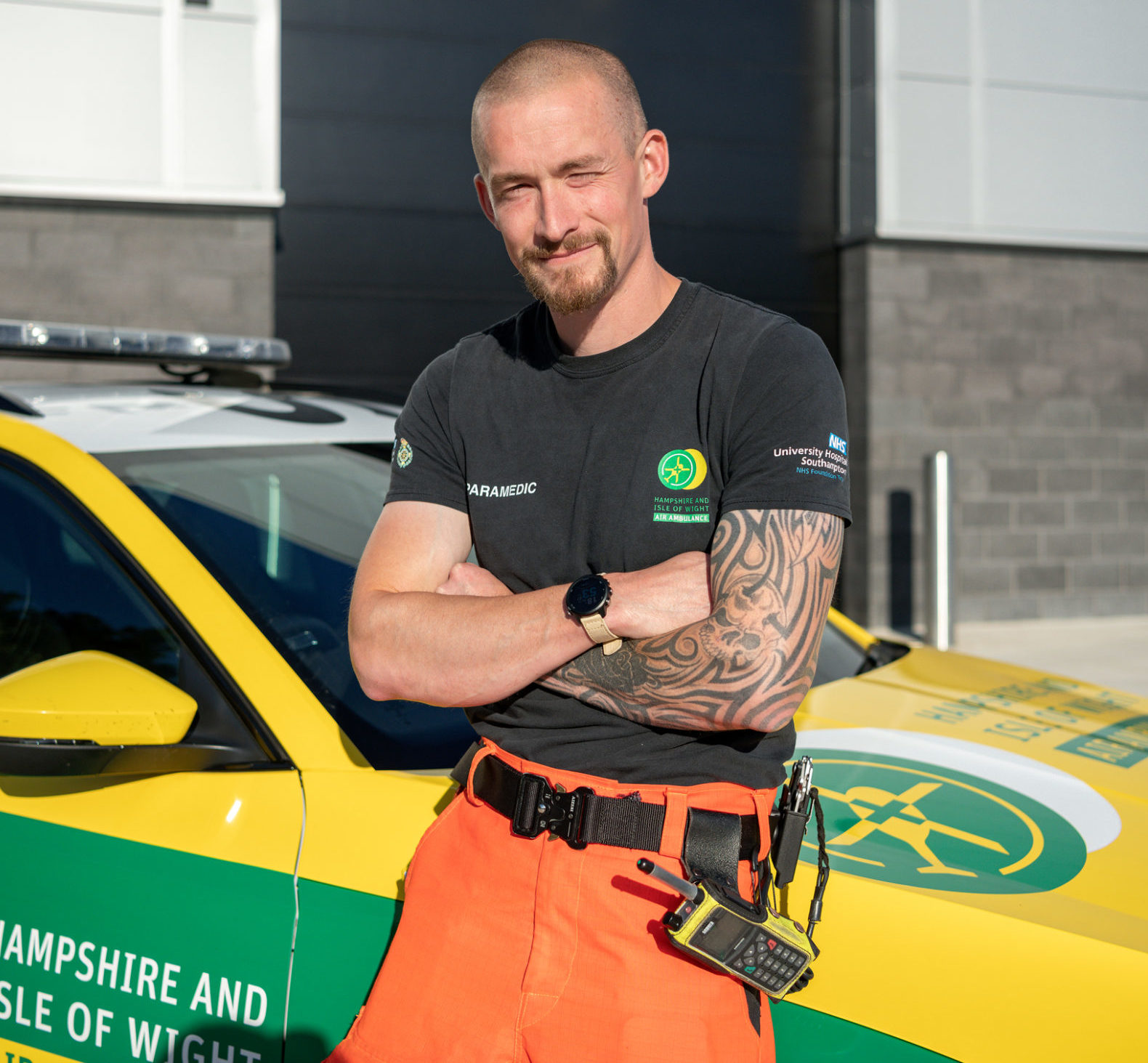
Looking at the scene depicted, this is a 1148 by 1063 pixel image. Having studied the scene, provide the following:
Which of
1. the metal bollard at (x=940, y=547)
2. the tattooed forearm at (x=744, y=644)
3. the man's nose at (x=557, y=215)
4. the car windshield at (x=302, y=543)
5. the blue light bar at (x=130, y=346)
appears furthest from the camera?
the metal bollard at (x=940, y=547)

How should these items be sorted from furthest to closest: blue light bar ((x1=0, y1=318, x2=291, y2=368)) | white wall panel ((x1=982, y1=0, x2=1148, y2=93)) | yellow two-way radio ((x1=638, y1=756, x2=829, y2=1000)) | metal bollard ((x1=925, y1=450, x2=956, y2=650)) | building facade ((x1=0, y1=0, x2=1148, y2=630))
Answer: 1. white wall panel ((x1=982, y1=0, x2=1148, y2=93))
2. metal bollard ((x1=925, y1=450, x2=956, y2=650))
3. building facade ((x1=0, y1=0, x2=1148, y2=630))
4. blue light bar ((x1=0, y1=318, x2=291, y2=368))
5. yellow two-way radio ((x1=638, y1=756, x2=829, y2=1000))

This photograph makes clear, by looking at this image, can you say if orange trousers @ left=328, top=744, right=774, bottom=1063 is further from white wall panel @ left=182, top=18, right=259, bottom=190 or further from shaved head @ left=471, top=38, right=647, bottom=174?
white wall panel @ left=182, top=18, right=259, bottom=190

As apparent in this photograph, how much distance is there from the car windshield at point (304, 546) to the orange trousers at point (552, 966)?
375 mm

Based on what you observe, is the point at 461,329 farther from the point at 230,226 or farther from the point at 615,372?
the point at 615,372

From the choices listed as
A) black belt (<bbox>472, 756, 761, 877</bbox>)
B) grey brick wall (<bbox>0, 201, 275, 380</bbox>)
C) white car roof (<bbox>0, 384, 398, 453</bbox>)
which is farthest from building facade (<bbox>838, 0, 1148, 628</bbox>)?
black belt (<bbox>472, 756, 761, 877</bbox>)

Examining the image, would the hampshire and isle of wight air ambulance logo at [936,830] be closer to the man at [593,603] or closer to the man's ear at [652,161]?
the man at [593,603]

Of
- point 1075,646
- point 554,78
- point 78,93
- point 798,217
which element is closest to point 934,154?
point 798,217

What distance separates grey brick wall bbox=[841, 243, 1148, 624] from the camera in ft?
29.6

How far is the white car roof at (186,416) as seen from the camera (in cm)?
209

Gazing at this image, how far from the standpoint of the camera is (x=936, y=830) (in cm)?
155

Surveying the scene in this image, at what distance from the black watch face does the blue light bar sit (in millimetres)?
1564

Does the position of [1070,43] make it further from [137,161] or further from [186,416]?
[186,416]

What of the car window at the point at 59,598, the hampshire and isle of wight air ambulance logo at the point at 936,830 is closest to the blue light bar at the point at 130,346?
the car window at the point at 59,598

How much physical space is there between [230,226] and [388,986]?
23.7ft
